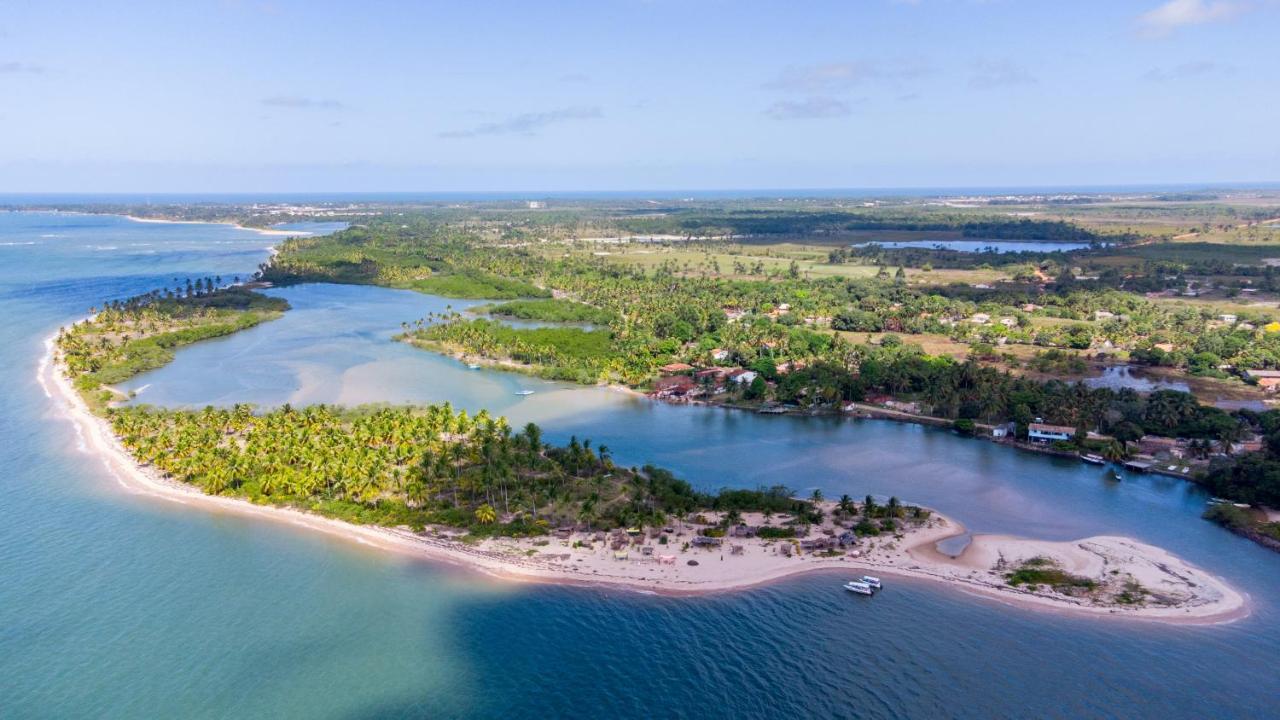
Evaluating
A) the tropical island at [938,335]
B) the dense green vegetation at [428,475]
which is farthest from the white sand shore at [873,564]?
the tropical island at [938,335]

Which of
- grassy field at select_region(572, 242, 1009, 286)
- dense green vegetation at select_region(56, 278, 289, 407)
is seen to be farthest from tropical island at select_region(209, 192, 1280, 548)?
dense green vegetation at select_region(56, 278, 289, 407)

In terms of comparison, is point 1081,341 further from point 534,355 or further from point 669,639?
point 669,639

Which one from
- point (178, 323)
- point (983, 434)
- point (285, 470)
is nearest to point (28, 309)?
point (178, 323)

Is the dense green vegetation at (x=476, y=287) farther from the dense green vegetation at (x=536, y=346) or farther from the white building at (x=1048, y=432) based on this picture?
the white building at (x=1048, y=432)

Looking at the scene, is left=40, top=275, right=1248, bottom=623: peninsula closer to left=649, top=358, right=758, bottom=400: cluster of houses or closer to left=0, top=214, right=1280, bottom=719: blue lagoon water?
left=0, top=214, right=1280, bottom=719: blue lagoon water

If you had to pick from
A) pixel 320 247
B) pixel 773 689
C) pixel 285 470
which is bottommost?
pixel 773 689

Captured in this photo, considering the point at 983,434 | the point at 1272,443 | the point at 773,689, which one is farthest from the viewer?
the point at 983,434

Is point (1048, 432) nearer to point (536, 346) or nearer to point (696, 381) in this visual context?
point (696, 381)
